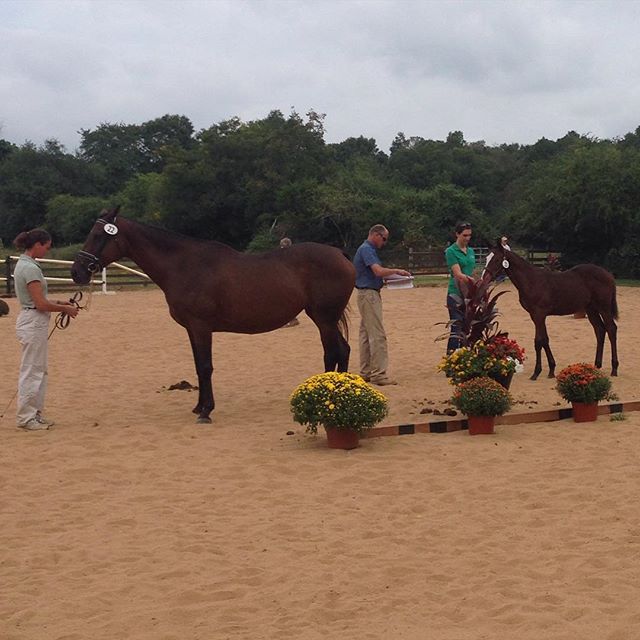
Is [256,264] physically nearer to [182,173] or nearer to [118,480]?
[118,480]

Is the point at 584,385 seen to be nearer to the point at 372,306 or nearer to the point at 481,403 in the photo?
the point at 481,403

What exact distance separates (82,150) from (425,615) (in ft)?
249

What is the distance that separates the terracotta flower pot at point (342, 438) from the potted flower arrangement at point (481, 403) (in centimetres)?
106

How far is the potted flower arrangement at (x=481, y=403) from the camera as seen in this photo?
7.89 m

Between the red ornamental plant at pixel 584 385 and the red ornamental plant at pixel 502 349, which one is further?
the red ornamental plant at pixel 502 349

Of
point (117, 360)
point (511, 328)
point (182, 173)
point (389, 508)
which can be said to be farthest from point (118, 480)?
point (182, 173)

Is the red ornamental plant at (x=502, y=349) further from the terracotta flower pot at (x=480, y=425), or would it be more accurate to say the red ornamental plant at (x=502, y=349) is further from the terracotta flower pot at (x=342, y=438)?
the terracotta flower pot at (x=342, y=438)

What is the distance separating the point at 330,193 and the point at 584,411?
104 feet

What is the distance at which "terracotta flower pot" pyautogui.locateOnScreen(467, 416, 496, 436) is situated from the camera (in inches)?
313

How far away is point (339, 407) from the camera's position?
7.39 meters

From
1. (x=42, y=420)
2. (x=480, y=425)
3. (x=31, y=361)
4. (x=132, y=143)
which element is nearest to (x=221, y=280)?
(x=31, y=361)

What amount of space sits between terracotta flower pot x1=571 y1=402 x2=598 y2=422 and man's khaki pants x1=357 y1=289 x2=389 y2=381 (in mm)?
2956

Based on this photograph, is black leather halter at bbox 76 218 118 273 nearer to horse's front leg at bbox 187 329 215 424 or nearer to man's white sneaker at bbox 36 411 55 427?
horse's front leg at bbox 187 329 215 424

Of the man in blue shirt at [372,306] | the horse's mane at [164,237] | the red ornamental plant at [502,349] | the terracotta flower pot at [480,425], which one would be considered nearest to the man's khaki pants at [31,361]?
the horse's mane at [164,237]
